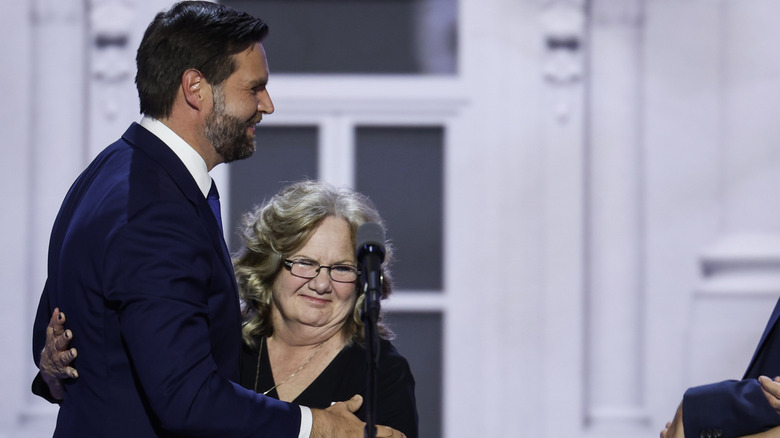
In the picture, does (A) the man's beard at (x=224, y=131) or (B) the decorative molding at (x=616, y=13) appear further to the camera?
(B) the decorative molding at (x=616, y=13)


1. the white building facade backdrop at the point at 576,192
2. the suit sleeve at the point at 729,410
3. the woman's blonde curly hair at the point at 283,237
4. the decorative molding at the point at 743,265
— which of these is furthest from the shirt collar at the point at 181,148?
the decorative molding at the point at 743,265

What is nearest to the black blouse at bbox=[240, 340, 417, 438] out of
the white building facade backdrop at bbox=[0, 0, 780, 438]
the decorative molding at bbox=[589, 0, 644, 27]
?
the white building facade backdrop at bbox=[0, 0, 780, 438]

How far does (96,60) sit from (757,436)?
2.65 metres

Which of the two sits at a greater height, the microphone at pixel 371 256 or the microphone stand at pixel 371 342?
the microphone at pixel 371 256

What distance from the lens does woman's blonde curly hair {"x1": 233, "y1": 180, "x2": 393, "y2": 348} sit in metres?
2.33

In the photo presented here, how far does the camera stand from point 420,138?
3.75 meters

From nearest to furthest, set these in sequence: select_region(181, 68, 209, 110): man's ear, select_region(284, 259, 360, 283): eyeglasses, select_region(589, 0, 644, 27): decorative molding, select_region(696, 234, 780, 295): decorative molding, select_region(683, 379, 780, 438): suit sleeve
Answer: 1. select_region(181, 68, 209, 110): man's ear
2. select_region(683, 379, 780, 438): suit sleeve
3. select_region(284, 259, 360, 283): eyeglasses
4. select_region(696, 234, 780, 295): decorative molding
5. select_region(589, 0, 644, 27): decorative molding

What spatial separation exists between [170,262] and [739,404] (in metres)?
1.36

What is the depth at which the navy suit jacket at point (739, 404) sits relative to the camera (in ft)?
7.05

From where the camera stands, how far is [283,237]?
91.8 inches

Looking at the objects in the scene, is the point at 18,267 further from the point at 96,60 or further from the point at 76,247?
the point at 76,247

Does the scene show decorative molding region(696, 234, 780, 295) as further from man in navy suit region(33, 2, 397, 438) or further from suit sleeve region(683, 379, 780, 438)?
man in navy suit region(33, 2, 397, 438)

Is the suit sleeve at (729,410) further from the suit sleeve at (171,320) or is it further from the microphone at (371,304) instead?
the suit sleeve at (171,320)

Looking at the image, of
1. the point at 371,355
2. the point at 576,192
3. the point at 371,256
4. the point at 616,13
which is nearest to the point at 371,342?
the point at 371,355
